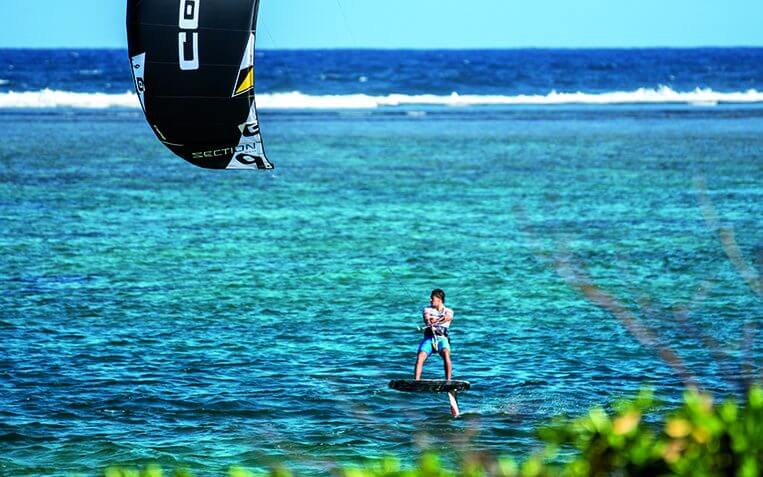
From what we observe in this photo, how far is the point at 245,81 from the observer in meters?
15.1

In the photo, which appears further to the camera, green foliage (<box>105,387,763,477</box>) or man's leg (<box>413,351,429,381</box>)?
man's leg (<box>413,351,429,381</box>)

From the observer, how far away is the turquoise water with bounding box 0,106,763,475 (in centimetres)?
1409

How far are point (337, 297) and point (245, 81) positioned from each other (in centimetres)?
671

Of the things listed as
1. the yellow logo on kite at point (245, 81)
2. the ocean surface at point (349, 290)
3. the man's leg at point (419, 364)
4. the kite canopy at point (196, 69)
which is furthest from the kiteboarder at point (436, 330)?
the yellow logo on kite at point (245, 81)

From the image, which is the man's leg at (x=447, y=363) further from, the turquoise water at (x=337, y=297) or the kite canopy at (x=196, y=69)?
the kite canopy at (x=196, y=69)

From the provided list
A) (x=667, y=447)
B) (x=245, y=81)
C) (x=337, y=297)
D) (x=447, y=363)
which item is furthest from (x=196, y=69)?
(x=667, y=447)

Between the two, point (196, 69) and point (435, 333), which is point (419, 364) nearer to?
point (435, 333)

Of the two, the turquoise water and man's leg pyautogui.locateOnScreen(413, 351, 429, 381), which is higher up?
man's leg pyautogui.locateOnScreen(413, 351, 429, 381)

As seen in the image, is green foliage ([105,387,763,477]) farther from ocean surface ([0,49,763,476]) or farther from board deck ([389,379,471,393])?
board deck ([389,379,471,393])

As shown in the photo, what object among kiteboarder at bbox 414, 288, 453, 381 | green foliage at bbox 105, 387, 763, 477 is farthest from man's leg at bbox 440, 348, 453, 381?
green foliage at bbox 105, 387, 763, 477

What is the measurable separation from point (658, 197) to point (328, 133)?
24001 mm

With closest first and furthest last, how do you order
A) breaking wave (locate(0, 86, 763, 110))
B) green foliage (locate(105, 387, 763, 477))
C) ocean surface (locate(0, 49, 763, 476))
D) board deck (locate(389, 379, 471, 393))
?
green foliage (locate(105, 387, 763, 477)) → board deck (locate(389, 379, 471, 393)) → ocean surface (locate(0, 49, 763, 476)) → breaking wave (locate(0, 86, 763, 110))

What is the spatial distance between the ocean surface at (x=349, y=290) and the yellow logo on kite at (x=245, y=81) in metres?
3.75

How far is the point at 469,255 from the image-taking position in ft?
82.1
